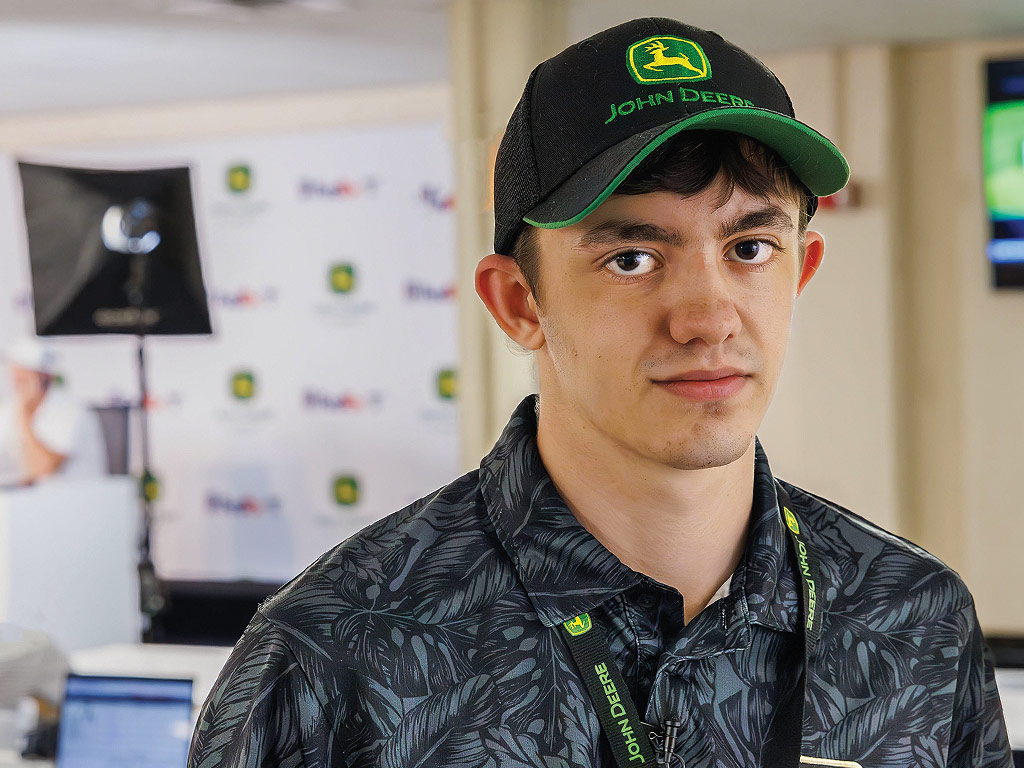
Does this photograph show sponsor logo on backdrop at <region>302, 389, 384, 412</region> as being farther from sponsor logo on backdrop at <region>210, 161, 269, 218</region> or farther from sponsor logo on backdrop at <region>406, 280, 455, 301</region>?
sponsor logo on backdrop at <region>210, 161, 269, 218</region>

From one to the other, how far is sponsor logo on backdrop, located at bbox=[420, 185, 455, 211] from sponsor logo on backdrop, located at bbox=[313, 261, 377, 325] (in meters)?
0.53

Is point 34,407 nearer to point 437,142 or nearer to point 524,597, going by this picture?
point 437,142

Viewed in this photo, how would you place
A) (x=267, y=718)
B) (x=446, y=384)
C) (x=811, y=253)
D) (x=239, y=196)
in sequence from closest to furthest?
1. (x=267, y=718)
2. (x=811, y=253)
3. (x=446, y=384)
4. (x=239, y=196)

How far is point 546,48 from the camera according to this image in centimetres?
415

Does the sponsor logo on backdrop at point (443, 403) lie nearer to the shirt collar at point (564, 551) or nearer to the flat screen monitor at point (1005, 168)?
the flat screen monitor at point (1005, 168)

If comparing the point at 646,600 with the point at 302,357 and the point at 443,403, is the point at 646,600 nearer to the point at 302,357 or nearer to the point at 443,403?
the point at 443,403

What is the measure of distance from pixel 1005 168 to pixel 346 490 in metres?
3.54

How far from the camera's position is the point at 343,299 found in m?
5.98

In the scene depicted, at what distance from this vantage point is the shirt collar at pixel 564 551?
862 millimetres

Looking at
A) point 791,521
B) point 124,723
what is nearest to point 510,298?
point 791,521

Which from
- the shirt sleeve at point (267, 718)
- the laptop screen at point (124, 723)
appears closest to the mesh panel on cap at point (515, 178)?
the shirt sleeve at point (267, 718)

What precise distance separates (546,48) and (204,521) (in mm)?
3421

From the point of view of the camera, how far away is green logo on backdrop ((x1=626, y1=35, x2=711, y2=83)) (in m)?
0.85

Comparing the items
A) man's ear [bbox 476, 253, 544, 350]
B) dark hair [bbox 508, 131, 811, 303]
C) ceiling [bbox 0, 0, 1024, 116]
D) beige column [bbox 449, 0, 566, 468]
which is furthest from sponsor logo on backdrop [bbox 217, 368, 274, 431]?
dark hair [bbox 508, 131, 811, 303]
